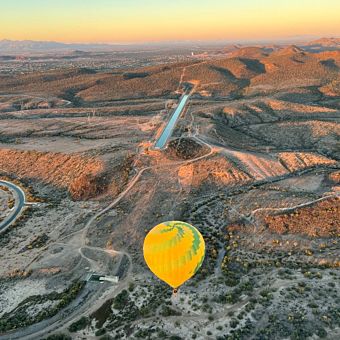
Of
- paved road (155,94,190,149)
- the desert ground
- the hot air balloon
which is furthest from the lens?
paved road (155,94,190,149)

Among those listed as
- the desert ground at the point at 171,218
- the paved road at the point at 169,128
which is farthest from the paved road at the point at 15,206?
the paved road at the point at 169,128

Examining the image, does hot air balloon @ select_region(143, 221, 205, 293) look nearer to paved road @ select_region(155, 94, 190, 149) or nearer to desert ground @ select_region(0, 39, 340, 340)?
desert ground @ select_region(0, 39, 340, 340)

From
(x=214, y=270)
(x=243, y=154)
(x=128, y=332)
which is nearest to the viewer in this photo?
(x=128, y=332)

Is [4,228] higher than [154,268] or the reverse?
the reverse

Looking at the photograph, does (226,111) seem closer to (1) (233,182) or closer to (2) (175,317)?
(1) (233,182)

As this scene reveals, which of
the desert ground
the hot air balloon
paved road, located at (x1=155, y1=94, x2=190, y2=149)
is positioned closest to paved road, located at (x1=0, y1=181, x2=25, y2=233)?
the desert ground

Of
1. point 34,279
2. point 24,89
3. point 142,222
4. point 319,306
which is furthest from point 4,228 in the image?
point 24,89

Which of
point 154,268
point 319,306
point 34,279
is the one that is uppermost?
point 154,268

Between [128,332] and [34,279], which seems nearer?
[128,332]
